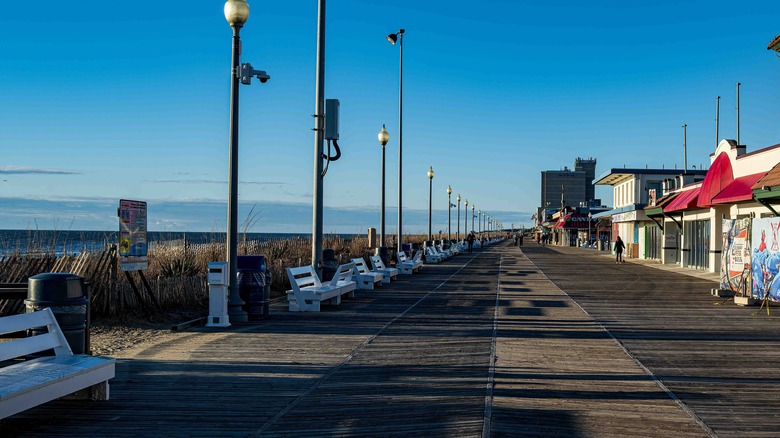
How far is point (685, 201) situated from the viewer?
3500 centimetres

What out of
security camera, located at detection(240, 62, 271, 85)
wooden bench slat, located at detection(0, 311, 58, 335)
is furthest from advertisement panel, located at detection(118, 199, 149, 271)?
wooden bench slat, located at detection(0, 311, 58, 335)

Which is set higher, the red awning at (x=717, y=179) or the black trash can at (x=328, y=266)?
the red awning at (x=717, y=179)

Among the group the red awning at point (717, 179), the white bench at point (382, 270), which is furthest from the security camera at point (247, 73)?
the red awning at point (717, 179)

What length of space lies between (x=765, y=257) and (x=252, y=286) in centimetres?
1173

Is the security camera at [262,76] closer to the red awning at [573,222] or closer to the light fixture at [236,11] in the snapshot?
the light fixture at [236,11]

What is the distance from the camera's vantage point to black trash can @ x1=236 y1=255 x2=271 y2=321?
45.9 ft

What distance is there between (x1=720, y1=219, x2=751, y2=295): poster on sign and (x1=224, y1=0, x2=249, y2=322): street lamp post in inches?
488

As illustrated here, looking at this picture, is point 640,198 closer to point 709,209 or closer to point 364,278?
point 709,209

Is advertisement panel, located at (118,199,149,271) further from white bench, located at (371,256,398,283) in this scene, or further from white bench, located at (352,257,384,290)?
white bench, located at (371,256,398,283)

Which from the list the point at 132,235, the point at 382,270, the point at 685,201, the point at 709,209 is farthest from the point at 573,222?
the point at 132,235

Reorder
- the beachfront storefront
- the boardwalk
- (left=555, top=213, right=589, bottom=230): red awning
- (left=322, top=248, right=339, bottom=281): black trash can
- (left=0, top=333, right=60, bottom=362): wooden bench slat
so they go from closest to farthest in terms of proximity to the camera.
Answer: (left=0, top=333, right=60, bottom=362): wooden bench slat
the boardwalk
(left=322, top=248, right=339, bottom=281): black trash can
the beachfront storefront
(left=555, top=213, right=589, bottom=230): red awning

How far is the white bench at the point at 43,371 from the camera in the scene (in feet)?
19.5

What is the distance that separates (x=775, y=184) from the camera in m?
21.0

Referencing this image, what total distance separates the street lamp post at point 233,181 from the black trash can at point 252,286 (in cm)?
26
